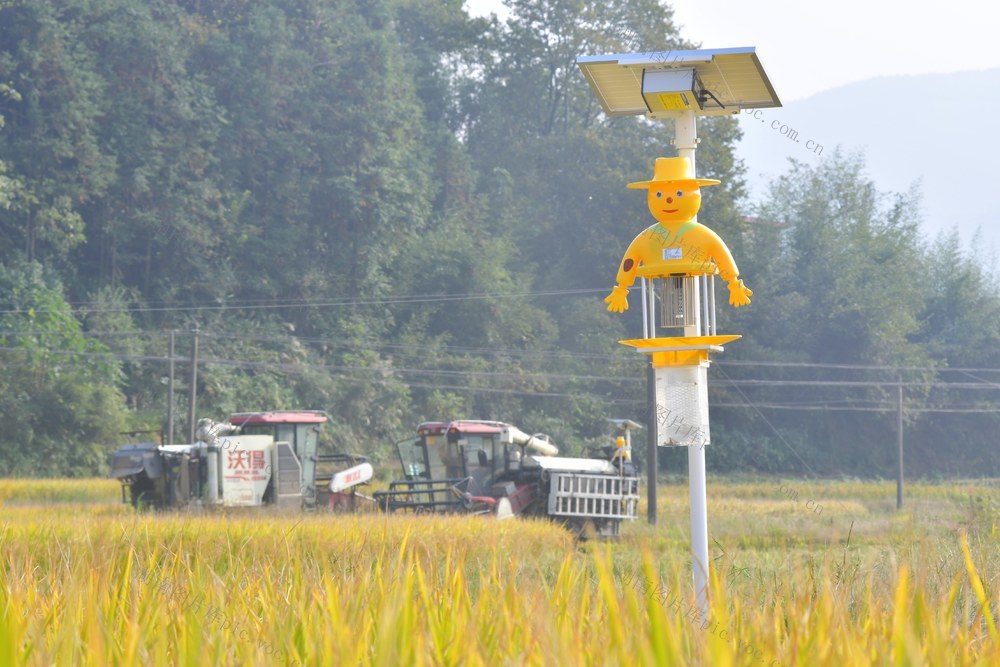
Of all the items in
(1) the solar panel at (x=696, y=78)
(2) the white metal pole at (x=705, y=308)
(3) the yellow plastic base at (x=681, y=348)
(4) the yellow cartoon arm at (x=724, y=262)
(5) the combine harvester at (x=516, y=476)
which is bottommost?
(5) the combine harvester at (x=516, y=476)

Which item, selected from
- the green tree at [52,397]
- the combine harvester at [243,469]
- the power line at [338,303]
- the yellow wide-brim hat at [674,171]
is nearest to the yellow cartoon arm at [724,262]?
the yellow wide-brim hat at [674,171]

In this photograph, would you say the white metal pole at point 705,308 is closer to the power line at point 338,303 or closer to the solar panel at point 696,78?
the solar panel at point 696,78

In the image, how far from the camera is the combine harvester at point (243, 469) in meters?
22.5

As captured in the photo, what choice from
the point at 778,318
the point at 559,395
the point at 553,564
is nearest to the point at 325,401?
the point at 559,395

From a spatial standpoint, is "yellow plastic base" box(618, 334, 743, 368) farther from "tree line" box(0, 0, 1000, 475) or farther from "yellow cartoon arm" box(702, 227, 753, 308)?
"tree line" box(0, 0, 1000, 475)

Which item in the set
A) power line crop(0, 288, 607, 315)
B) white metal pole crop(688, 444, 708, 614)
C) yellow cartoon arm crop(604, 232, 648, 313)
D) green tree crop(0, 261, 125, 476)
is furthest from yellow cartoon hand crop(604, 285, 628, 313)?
power line crop(0, 288, 607, 315)

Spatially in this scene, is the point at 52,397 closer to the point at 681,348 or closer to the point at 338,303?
the point at 338,303

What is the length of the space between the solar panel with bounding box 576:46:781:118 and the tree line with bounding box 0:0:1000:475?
1359 inches

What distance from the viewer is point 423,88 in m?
62.6

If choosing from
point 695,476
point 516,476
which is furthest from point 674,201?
point 516,476

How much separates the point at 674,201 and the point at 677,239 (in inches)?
7.9

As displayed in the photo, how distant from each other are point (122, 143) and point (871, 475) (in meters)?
34.0

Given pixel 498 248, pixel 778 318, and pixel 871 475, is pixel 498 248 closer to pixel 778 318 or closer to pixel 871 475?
pixel 778 318

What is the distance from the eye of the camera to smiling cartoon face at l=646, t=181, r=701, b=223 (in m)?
6.96
